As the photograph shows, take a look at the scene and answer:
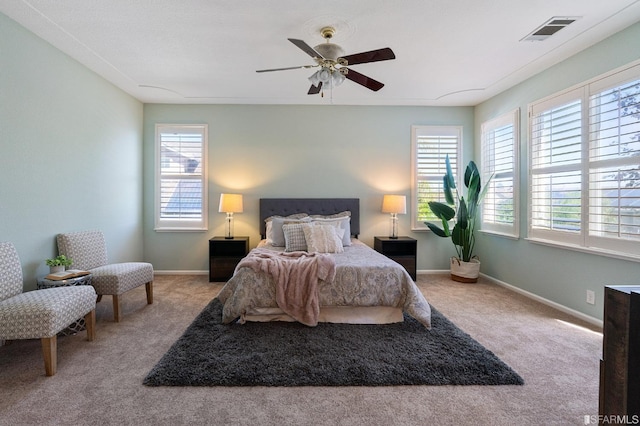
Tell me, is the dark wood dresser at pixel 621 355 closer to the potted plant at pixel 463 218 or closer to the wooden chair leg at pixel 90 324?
the wooden chair leg at pixel 90 324

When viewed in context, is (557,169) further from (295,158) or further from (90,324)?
(90,324)

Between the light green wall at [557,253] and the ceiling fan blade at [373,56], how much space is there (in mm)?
2283

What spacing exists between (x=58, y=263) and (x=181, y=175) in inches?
94.3

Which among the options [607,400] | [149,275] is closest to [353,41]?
[607,400]

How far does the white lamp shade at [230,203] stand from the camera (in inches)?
180

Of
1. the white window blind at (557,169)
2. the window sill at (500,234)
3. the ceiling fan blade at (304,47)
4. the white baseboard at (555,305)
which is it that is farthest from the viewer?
the window sill at (500,234)

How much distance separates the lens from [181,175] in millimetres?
4969

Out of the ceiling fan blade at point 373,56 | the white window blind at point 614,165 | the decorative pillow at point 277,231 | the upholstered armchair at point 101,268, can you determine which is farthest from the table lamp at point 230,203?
the white window blind at point 614,165

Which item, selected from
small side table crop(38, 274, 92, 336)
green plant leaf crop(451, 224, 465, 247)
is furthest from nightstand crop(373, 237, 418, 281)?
small side table crop(38, 274, 92, 336)

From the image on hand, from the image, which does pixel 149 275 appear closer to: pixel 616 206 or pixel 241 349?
pixel 241 349

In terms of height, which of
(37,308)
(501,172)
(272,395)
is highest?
(501,172)

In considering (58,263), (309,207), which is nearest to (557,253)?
(309,207)

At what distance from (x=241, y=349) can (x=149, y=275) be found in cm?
183

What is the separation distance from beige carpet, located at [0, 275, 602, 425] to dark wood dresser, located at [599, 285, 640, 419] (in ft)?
2.78
